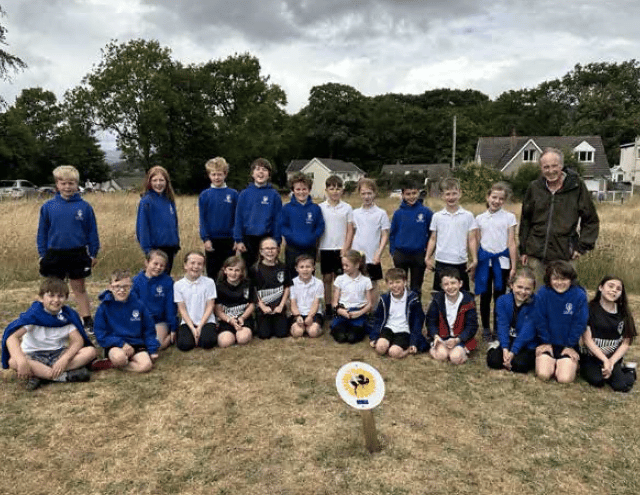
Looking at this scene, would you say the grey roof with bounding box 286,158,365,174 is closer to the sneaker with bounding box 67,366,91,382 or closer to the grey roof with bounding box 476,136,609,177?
the grey roof with bounding box 476,136,609,177

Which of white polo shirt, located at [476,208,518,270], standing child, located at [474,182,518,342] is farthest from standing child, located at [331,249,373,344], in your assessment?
white polo shirt, located at [476,208,518,270]

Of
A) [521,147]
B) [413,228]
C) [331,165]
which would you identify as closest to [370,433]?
[413,228]

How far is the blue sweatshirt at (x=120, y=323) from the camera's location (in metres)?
4.72

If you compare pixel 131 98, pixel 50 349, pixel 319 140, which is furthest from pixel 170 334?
pixel 319 140

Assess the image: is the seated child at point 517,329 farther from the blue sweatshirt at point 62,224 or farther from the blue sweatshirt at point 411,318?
the blue sweatshirt at point 62,224

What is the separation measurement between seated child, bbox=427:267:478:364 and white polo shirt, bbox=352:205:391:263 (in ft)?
3.57

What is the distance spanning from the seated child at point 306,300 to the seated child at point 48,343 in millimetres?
2184

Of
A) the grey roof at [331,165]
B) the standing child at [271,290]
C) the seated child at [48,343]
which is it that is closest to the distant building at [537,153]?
the grey roof at [331,165]

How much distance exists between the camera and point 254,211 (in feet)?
19.2

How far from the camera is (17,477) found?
9.88ft

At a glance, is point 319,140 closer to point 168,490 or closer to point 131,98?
point 131,98

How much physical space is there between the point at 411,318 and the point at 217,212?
8.52 feet

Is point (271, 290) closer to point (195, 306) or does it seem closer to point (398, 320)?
point (195, 306)

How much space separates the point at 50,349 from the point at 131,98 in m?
37.0
